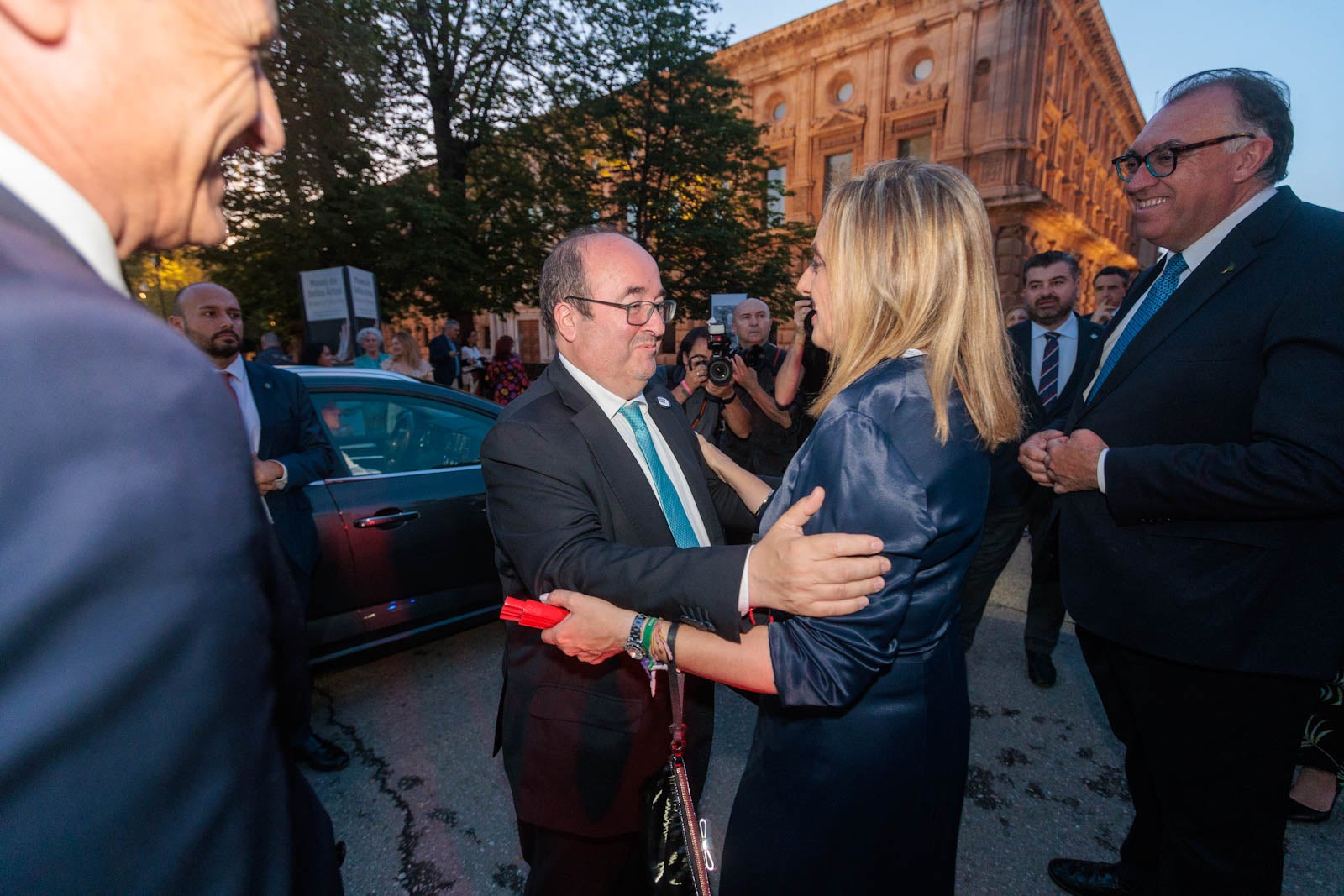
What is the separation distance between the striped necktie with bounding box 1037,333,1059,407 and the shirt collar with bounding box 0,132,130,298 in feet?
15.5

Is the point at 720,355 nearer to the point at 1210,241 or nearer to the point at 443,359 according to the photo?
the point at 1210,241

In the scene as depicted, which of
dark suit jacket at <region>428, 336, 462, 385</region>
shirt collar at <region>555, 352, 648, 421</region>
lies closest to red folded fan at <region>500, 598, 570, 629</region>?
shirt collar at <region>555, 352, 648, 421</region>

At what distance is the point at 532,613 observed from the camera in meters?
1.33

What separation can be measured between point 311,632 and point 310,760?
22.7 inches

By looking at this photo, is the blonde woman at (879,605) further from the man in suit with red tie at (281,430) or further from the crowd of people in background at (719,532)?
the man in suit with red tie at (281,430)

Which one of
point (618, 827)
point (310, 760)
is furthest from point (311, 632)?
point (618, 827)

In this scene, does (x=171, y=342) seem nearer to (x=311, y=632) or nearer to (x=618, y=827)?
(x=618, y=827)

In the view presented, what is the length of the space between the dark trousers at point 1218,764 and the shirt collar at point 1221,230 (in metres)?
1.17

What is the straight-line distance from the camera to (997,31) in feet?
72.0

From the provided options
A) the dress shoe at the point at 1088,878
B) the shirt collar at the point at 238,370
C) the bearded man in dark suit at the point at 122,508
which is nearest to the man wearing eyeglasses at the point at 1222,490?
the dress shoe at the point at 1088,878

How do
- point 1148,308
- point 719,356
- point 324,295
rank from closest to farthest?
point 1148,308 → point 719,356 → point 324,295

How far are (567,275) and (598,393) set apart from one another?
40 centimetres

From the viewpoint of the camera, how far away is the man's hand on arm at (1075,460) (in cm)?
178

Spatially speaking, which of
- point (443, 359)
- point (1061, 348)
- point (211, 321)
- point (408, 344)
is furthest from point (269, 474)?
point (443, 359)
